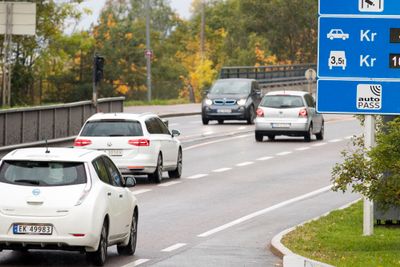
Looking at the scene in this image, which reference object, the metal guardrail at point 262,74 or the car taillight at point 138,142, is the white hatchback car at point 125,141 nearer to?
the car taillight at point 138,142

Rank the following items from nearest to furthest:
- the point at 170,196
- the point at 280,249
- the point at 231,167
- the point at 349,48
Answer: the point at 280,249 < the point at 349,48 < the point at 170,196 < the point at 231,167

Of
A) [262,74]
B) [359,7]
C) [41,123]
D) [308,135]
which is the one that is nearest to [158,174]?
[41,123]

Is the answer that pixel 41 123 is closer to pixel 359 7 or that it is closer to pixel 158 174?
pixel 158 174

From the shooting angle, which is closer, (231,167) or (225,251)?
(225,251)

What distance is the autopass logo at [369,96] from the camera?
2027 cm

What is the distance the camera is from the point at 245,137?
5000 centimetres

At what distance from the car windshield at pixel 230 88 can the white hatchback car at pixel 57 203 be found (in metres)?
41.5

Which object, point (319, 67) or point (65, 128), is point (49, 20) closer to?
point (65, 128)

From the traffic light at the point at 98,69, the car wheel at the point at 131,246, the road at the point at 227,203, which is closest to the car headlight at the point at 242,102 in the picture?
the road at the point at 227,203

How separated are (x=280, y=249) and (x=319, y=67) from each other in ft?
9.98

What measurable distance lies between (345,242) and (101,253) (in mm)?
3953

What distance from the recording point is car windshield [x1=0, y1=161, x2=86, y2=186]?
17.0 metres

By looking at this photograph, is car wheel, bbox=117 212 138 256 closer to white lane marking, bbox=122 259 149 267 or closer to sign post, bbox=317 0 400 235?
white lane marking, bbox=122 259 149 267

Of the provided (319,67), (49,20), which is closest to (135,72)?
(49,20)
